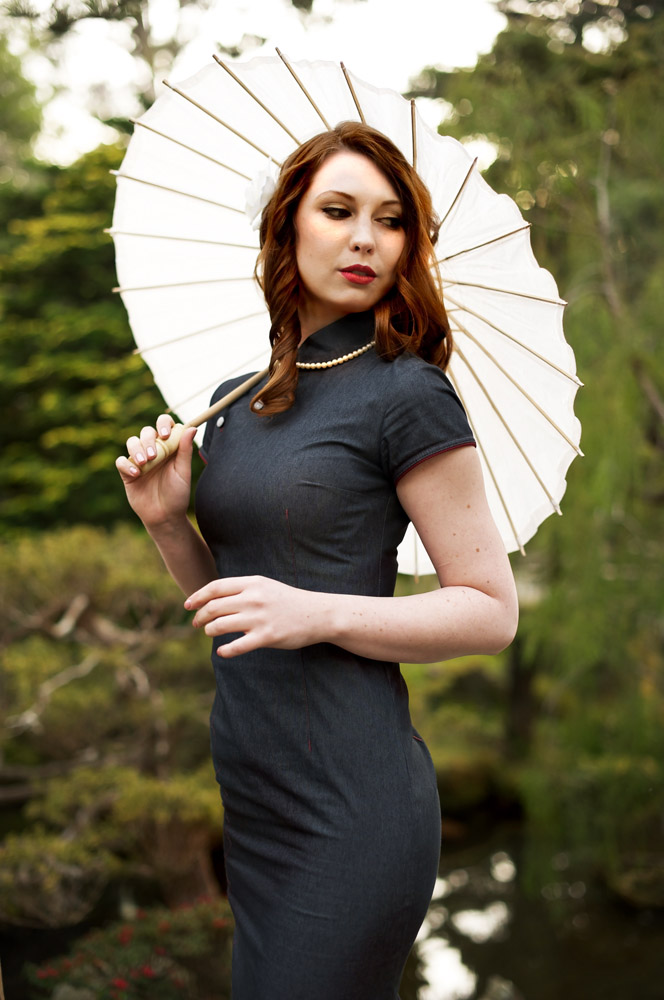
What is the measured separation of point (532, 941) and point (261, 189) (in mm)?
4545

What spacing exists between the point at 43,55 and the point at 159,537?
220 inches

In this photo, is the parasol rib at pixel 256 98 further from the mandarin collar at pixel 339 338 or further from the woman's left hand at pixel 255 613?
the woman's left hand at pixel 255 613

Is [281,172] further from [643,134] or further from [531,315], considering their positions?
[643,134]

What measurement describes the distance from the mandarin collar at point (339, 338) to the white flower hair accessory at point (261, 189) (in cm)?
20

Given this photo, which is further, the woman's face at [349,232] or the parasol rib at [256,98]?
the parasol rib at [256,98]

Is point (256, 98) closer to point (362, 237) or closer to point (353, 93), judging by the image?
point (353, 93)

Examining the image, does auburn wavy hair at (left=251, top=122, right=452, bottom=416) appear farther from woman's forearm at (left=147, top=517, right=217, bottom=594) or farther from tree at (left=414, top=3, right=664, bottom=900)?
tree at (left=414, top=3, right=664, bottom=900)

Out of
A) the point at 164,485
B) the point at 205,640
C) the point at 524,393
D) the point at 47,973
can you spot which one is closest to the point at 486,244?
the point at 524,393

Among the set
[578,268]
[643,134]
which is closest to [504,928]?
[578,268]

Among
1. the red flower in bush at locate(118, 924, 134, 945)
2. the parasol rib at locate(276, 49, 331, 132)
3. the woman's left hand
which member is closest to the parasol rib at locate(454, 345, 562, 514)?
the parasol rib at locate(276, 49, 331, 132)

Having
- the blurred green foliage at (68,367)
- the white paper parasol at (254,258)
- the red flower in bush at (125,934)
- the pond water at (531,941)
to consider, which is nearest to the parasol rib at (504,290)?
the white paper parasol at (254,258)

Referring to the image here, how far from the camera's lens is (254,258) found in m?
1.29

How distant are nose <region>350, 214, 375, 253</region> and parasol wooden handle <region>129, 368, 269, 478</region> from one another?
210mm

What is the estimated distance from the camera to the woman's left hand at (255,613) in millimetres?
782
